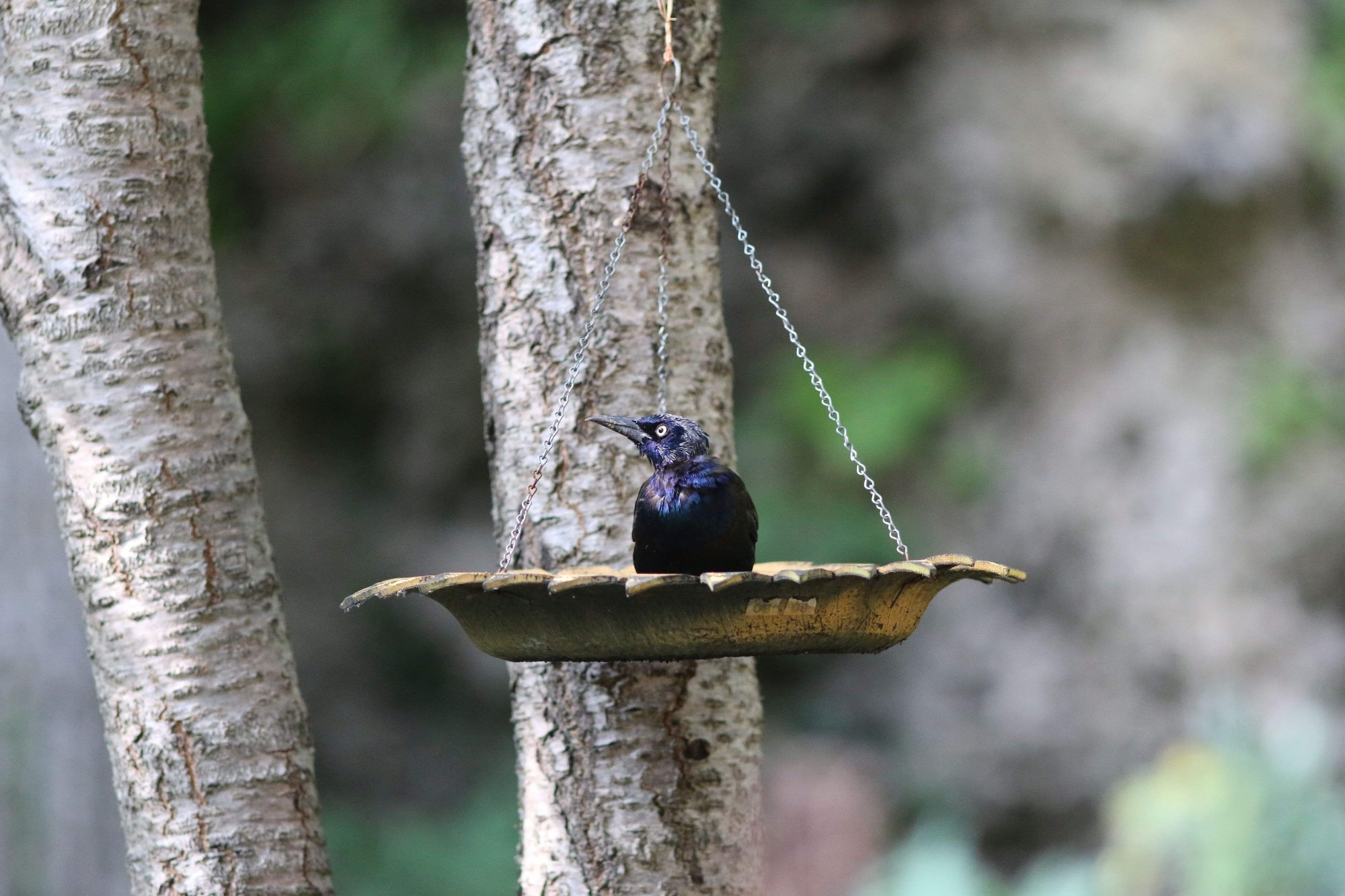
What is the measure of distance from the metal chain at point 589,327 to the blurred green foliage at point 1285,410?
3788 mm

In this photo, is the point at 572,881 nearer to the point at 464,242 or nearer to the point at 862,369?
the point at 862,369

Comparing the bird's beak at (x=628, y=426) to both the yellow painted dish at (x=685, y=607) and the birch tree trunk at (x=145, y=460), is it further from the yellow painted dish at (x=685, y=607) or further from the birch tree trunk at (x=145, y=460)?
the birch tree trunk at (x=145, y=460)

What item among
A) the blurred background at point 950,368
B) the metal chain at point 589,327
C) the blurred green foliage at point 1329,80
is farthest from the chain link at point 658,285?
the blurred green foliage at point 1329,80

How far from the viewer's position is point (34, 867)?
347cm

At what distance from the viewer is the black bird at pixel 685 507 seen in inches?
63.5

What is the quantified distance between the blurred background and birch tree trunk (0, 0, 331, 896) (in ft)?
9.53

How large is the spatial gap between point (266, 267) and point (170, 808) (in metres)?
4.82

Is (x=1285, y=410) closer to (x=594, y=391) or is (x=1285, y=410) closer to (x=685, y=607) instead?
(x=594, y=391)

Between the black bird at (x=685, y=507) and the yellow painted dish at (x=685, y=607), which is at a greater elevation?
the black bird at (x=685, y=507)

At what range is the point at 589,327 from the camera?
174 centimetres

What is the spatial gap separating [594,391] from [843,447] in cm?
366

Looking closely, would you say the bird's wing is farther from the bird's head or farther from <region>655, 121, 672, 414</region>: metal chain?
<region>655, 121, 672, 414</region>: metal chain

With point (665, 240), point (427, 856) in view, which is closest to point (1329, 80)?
point (665, 240)

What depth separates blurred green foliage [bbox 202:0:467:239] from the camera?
188 inches
